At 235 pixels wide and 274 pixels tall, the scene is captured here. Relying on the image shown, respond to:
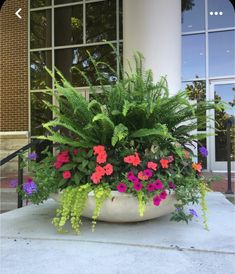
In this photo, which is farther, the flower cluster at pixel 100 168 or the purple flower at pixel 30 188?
the purple flower at pixel 30 188

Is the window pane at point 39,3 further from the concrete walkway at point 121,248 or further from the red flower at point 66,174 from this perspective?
the red flower at point 66,174

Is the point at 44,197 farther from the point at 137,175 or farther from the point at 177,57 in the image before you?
the point at 177,57

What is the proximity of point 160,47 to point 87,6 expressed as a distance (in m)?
7.81

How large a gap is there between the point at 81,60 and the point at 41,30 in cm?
193

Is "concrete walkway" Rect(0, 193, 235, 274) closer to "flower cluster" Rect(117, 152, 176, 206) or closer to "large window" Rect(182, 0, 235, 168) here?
"flower cluster" Rect(117, 152, 176, 206)

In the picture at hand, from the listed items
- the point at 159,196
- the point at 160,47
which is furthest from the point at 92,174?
the point at 160,47

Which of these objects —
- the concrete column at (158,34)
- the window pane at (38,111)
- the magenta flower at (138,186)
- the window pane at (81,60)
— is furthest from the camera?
the window pane at (38,111)

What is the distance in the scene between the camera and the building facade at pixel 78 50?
12258 mm

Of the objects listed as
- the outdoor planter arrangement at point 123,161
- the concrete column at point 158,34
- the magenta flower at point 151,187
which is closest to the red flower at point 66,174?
the outdoor planter arrangement at point 123,161

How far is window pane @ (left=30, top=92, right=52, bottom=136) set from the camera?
519 inches

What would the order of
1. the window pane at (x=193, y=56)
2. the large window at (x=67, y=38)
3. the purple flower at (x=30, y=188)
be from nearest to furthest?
the purple flower at (x=30, y=188) < the window pane at (x=193, y=56) < the large window at (x=67, y=38)

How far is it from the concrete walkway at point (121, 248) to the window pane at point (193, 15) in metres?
9.40

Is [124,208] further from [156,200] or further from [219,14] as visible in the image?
[219,14]

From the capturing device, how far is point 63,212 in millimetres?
3543
